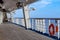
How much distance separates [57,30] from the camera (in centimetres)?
684

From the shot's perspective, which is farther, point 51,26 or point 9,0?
point 9,0

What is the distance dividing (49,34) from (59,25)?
124 centimetres

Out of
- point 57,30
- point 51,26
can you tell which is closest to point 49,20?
point 51,26

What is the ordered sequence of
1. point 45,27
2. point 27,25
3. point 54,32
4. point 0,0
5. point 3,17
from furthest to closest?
point 3,17 → point 0,0 → point 27,25 → point 45,27 → point 54,32

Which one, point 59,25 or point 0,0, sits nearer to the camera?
point 59,25

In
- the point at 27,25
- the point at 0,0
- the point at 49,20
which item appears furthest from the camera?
the point at 0,0

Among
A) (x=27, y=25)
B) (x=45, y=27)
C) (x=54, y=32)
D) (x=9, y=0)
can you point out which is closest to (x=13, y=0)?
(x=9, y=0)

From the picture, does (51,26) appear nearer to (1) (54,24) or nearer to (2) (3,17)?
(1) (54,24)

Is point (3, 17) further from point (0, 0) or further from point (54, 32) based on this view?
point (54, 32)

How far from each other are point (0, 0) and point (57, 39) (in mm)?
12827

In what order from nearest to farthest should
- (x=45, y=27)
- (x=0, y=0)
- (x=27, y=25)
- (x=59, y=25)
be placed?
(x=59, y=25)
(x=45, y=27)
(x=27, y=25)
(x=0, y=0)

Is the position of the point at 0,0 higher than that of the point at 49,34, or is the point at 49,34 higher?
the point at 0,0

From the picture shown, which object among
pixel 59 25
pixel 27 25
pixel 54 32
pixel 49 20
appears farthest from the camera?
pixel 27 25

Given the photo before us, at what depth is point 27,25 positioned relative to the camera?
1281 centimetres
